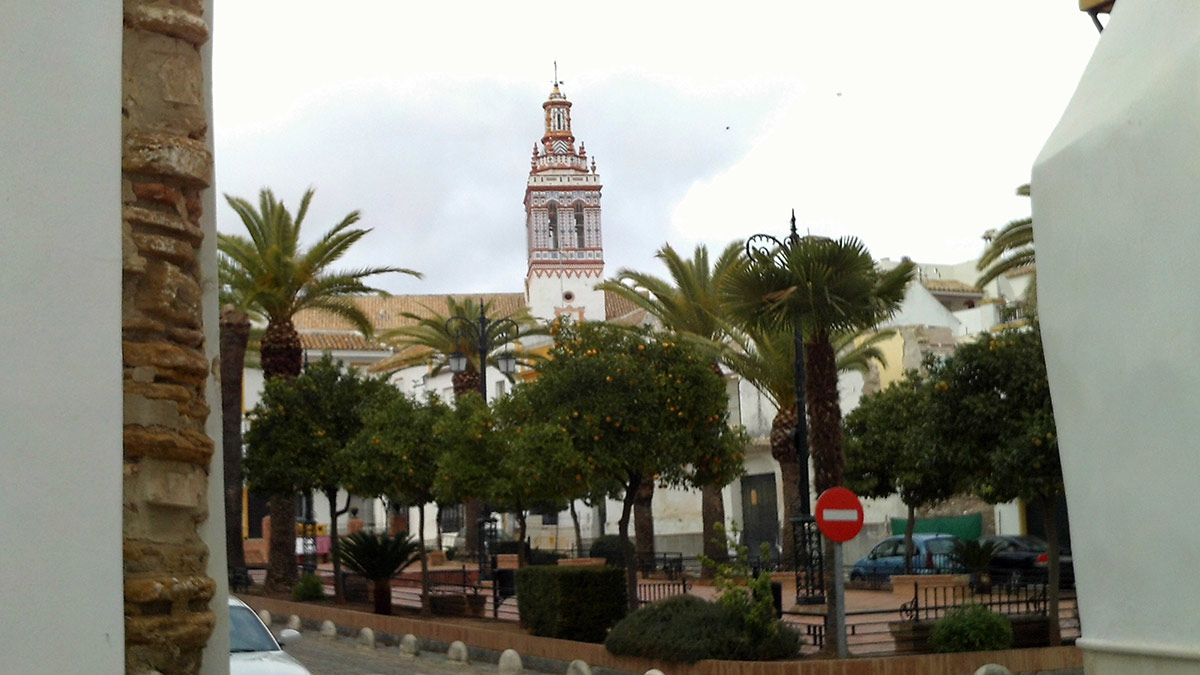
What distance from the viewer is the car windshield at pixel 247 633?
1177 centimetres

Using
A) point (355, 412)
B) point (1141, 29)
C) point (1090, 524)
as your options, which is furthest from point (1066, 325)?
point (355, 412)

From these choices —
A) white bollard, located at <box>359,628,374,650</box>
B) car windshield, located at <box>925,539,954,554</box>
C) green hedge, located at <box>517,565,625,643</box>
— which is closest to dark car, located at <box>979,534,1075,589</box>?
car windshield, located at <box>925,539,954,554</box>

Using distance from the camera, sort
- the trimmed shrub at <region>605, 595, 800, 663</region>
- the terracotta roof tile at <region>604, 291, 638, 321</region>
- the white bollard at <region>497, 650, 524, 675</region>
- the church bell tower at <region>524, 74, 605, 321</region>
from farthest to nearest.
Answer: the church bell tower at <region>524, 74, 605, 321</region> → the terracotta roof tile at <region>604, 291, 638, 321</region> → the white bollard at <region>497, 650, 524, 675</region> → the trimmed shrub at <region>605, 595, 800, 663</region>

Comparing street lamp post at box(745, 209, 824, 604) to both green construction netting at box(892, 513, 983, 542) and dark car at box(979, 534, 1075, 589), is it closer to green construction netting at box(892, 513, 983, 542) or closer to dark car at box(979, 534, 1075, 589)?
dark car at box(979, 534, 1075, 589)

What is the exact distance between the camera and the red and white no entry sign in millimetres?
14734

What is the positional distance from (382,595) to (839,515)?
12.2m

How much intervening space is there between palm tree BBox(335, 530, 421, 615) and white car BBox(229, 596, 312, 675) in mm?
11788

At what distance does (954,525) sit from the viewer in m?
40.3

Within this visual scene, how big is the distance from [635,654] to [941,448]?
477 centimetres

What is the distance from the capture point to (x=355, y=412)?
1233 inches

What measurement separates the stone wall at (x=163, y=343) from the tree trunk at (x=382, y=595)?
63.4 feet

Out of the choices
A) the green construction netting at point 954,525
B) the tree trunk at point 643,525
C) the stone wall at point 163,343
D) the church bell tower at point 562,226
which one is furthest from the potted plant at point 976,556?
the church bell tower at point 562,226
